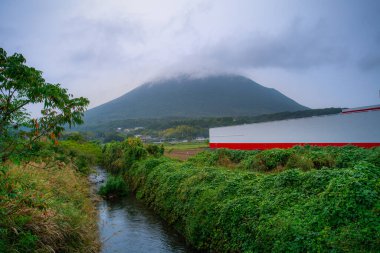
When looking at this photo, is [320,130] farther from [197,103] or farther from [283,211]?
[197,103]

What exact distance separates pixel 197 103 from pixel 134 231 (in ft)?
518

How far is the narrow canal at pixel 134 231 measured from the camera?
11.1m

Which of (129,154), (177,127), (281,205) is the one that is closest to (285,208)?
(281,205)

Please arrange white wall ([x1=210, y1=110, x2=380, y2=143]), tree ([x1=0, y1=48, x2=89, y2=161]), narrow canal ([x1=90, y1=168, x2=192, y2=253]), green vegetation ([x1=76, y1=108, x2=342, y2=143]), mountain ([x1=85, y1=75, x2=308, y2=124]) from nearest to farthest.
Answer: tree ([x1=0, y1=48, x2=89, y2=161]) → narrow canal ([x1=90, y1=168, x2=192, y2=253]) → white wall ([x1=210, y1=110, x2=380, y2=143]) → green vegetation ([x1=76, y1=108, x2=342, y2=143]) → mountain ([x1=85, y1=75, x2=308, y2=124])

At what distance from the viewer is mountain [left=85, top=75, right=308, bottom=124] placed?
500 feet

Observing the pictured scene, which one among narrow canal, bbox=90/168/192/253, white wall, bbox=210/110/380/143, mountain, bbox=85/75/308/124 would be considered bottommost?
narrow canal, bbox=90/168/192/253

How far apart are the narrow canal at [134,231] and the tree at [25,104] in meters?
5.24

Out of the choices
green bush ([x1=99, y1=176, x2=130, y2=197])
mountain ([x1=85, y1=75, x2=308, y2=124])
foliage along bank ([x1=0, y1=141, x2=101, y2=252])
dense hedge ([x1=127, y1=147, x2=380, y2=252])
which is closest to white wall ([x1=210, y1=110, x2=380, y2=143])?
dense hedge ([x1=127, y1=147, x2=380, y2=252])

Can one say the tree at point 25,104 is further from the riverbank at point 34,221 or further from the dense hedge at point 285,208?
the dense hedge at point 285,208

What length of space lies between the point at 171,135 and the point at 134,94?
10530cm

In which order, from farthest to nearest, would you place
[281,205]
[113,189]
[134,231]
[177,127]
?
[177,127] → [113,189] → [134,231] → [281,205]

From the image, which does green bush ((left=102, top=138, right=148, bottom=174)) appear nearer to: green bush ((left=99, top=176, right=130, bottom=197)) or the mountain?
green bush ((left=99, top=176, right=130, bottom=197))

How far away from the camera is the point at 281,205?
818 cm

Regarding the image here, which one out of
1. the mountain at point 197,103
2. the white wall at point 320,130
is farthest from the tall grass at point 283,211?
the mountain at point 197,103
